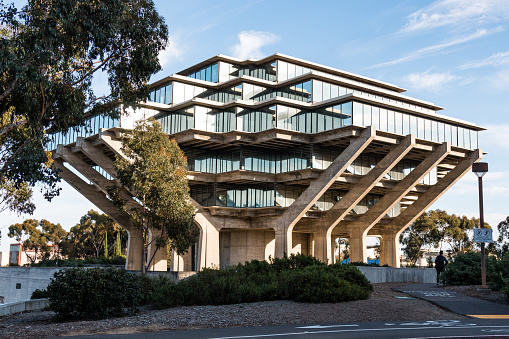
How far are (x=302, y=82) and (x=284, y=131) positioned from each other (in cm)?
574

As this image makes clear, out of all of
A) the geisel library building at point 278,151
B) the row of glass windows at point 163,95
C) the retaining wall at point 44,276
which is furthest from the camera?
the row of glass windows at point 163,95

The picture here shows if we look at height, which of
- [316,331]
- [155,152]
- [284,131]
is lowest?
[316,331]

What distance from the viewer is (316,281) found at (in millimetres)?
18375

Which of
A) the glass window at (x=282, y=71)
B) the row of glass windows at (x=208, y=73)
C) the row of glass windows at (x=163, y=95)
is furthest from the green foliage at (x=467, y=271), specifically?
the row of glass windows at (x=208, y=73)

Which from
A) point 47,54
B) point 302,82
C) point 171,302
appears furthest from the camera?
point 302,82

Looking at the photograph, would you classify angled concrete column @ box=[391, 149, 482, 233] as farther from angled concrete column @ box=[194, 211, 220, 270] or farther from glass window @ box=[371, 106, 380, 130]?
angled concrete column @ box=[194, 211, 220, 270]

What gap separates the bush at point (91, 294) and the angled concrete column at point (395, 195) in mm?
38937

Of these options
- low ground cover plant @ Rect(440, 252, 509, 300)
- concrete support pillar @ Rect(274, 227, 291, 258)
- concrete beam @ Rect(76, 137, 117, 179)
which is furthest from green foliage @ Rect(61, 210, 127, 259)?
low ground cover plant @ Rect(440, 252, 509, 300)

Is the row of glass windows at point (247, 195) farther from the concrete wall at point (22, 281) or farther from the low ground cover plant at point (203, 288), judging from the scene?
the low ground cover plant at point (203, 288)

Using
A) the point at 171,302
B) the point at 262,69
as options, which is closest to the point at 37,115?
the point at 171,302

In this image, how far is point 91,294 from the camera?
15.5 metres

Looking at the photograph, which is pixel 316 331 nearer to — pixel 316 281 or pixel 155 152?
pixel 316 281

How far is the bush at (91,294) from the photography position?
50.6 feet

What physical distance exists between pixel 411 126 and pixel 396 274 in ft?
50.4
